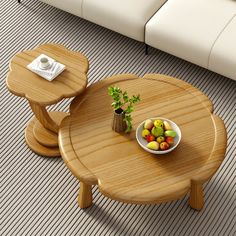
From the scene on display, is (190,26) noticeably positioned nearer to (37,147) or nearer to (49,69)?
(49,69)

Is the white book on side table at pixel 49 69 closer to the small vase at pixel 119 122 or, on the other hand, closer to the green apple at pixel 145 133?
the small vase at pixel 119 122

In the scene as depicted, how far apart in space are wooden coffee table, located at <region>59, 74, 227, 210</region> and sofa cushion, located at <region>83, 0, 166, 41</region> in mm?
643

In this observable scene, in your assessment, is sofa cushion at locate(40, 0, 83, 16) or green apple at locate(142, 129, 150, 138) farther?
sofa cushion at locate(40, 0, 83, 16)

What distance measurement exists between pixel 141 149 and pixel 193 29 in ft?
3.36

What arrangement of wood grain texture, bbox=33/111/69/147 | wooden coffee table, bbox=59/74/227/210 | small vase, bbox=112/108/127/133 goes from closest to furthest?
wooden coffee table, bbox=59/74/227/210, small vase, bbox=112/108/127/133, wood grain texture, bbox=33/111/69/147

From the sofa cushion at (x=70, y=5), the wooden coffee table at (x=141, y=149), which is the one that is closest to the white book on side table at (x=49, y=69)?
the wooden coffee table at (x=141, y=149)

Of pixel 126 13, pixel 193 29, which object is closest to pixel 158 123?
pixel 193 29

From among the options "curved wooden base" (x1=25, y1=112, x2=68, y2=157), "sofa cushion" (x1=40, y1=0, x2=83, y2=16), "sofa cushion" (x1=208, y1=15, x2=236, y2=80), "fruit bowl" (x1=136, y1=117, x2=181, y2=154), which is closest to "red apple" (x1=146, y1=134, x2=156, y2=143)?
"fruit bowl" (x1=136, y1=117, x2=181, y2=154)

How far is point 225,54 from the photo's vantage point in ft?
8.86

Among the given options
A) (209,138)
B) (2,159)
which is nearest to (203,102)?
(209,138)

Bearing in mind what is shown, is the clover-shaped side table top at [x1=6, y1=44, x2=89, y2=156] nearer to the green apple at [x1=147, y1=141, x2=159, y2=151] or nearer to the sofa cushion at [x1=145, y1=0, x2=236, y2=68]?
the green apple at [x1=147, y1=141, x2=159, y2=151]

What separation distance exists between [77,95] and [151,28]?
2.69 feet

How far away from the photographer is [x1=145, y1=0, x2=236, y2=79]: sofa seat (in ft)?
9.05

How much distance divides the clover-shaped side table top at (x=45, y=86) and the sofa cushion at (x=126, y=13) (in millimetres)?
598
